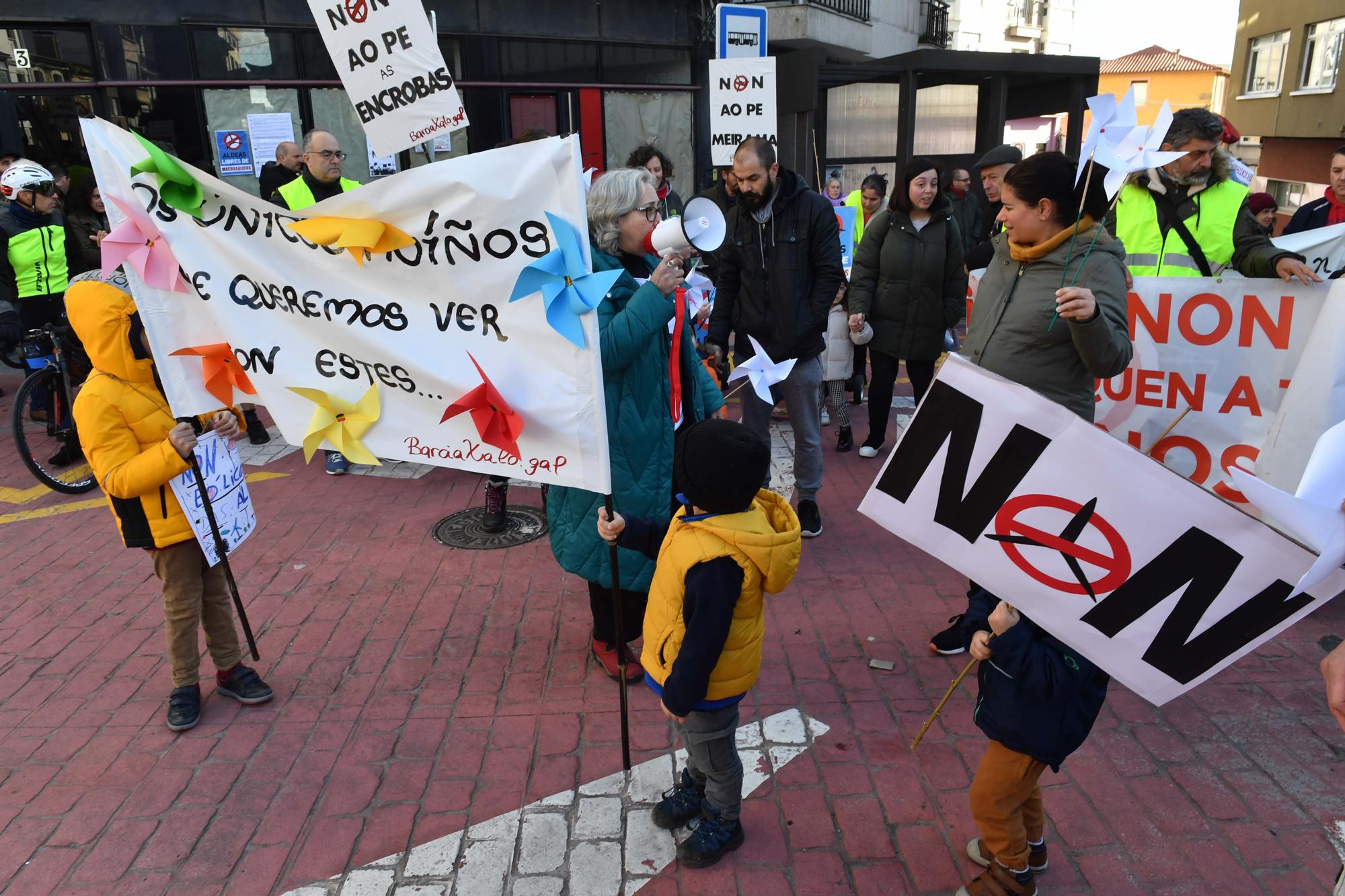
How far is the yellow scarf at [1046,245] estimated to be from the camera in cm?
309

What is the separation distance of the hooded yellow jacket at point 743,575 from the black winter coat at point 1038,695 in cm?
64

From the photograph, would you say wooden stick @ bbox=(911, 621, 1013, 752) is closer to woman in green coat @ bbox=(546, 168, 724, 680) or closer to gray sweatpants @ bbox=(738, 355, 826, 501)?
woman in green coat @ bbox=(546, 168, 724, 680)

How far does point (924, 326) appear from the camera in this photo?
5.93 m

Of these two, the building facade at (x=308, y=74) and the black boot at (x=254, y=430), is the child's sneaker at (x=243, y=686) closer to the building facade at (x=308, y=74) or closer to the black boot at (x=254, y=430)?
the black boot at (x=254, y=430)

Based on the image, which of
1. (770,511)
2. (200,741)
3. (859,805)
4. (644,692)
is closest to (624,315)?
(770,511)

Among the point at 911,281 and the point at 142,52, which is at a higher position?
the point at 142,52

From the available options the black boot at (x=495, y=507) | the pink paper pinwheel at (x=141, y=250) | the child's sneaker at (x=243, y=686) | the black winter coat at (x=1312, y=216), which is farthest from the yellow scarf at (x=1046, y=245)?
the black winter coat at (x=1312, y=216)

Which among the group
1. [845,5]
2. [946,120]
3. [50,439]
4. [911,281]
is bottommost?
[50,439]

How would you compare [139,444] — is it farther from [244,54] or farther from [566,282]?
[244,54]

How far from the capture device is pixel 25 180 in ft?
23.1

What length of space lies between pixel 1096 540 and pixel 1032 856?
1059 millimetres

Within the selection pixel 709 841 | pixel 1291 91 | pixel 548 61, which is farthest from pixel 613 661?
pixel 1291 91

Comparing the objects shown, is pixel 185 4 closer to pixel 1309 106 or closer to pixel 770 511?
pixel 770 511

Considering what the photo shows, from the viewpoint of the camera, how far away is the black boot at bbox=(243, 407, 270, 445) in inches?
282
